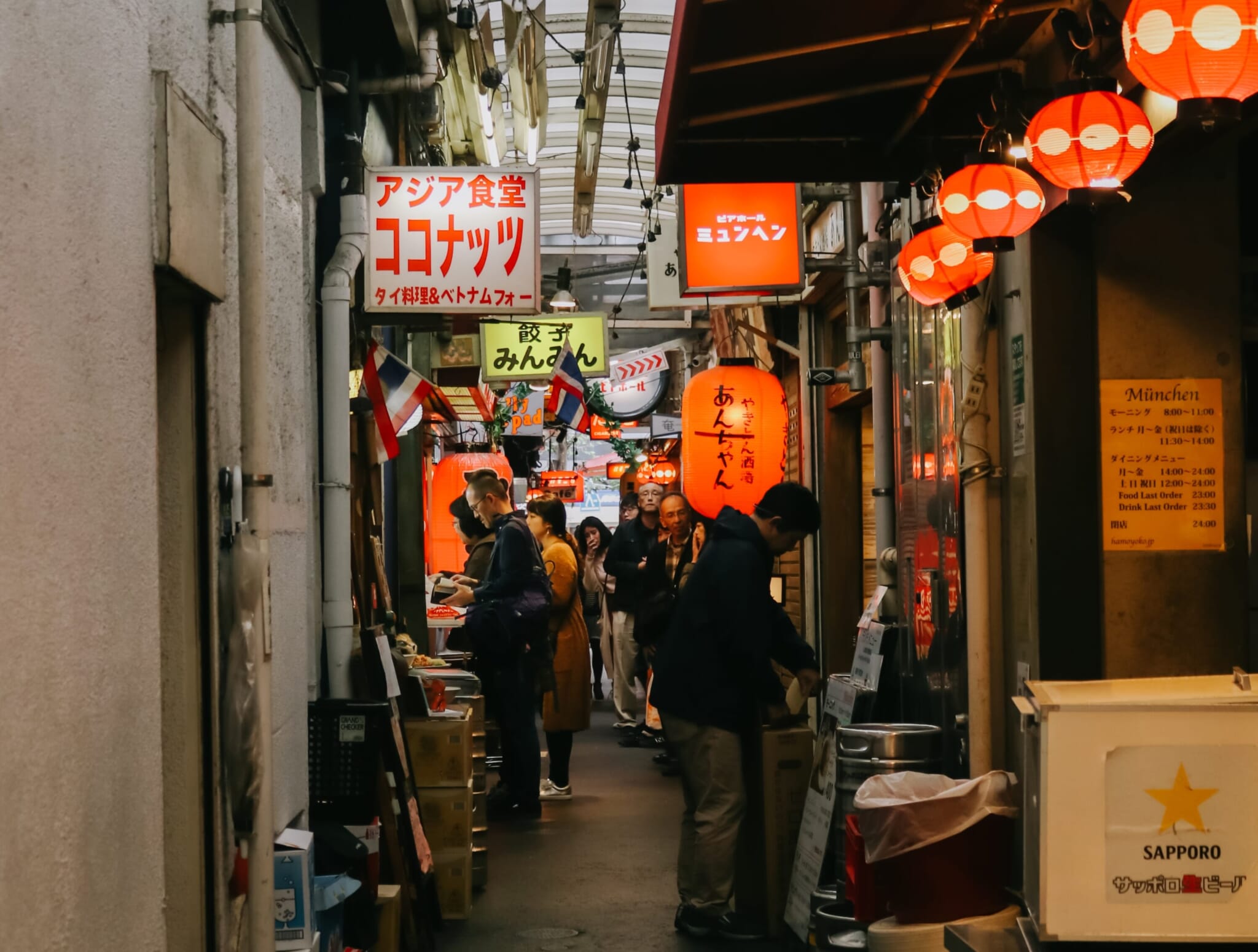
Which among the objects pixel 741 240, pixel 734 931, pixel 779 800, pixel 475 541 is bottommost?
pixel 734 931

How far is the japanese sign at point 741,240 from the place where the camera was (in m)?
11.2

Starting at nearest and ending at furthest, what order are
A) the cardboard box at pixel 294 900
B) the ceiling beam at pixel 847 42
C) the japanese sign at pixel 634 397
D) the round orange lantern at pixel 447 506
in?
the ceiling beam at pixel 847 42, the cardboard box at pixel 294 900, the round orange lantern at pixel 447 506, the japanese sign at pixel 634 397

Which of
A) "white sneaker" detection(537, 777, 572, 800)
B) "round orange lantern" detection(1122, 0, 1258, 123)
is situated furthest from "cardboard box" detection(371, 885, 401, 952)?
"round orange lantern" detection(1122, 0, 1258, 123)

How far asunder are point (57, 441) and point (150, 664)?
1121 millimetres

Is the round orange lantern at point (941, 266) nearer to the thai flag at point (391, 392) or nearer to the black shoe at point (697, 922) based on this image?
the black shoe at point (697, 922)

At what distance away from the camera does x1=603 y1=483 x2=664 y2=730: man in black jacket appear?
48.9 ft

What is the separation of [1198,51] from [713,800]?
5.01m

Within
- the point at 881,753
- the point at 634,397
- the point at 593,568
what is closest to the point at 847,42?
the point at 881,753

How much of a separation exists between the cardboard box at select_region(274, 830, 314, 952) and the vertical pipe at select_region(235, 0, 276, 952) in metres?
0.17

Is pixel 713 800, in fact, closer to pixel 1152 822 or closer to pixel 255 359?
pixel 255 359

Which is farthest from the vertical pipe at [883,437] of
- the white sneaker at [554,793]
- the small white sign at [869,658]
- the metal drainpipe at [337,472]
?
Answer: the white sneaker at [554,793]

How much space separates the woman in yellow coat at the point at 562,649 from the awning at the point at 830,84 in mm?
5484

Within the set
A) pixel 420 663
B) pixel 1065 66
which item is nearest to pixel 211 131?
pixel 1065 66

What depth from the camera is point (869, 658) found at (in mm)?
8055
